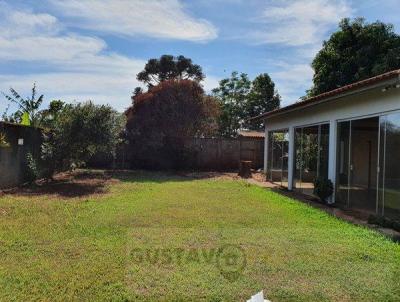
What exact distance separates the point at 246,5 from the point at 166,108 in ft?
38.8

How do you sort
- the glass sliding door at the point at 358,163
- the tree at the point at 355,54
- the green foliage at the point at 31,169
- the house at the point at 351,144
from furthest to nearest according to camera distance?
the tree at the point at 355,54 → the green foliage at the point at 31,169 → the glass sliding door at the point at 358,163 → the house at the point at 351,144

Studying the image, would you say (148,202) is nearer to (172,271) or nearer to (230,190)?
(230,190)

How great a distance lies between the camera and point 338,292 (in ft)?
16.1

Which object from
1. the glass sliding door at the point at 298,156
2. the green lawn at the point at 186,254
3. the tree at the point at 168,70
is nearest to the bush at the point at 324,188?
the green lawn at the point at 186,254

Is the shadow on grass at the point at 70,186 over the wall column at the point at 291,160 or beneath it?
beneath

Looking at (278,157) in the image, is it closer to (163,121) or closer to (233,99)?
(163,121)

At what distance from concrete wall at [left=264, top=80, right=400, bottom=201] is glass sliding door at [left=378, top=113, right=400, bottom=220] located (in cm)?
32

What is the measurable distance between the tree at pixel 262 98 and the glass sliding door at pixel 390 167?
3062 centimetres

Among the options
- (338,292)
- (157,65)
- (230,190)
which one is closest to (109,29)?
(230,190)

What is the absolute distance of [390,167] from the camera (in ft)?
30.1

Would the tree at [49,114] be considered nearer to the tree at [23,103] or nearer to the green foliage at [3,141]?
the tree at [23,103]

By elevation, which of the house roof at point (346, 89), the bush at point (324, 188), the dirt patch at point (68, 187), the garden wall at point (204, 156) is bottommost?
the dirt patch at point (68, 187)

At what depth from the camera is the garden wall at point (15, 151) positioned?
520 inches

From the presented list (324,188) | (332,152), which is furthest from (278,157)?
(324,188)
